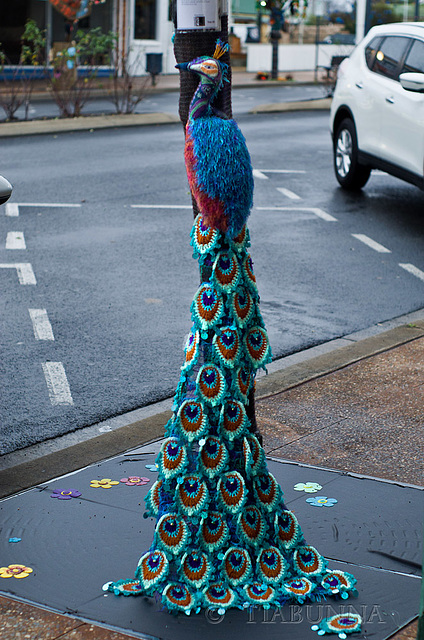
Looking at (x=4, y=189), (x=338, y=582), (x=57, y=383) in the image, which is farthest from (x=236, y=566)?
(x=57, y=383)

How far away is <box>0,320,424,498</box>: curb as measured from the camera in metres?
4.53

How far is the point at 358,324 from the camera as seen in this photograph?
7254 millimetres

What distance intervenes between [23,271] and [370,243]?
358cm

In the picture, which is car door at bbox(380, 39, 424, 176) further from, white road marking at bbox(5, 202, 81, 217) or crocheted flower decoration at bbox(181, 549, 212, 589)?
crocheted flower decoration at bbox(181, 549, 212, 589)

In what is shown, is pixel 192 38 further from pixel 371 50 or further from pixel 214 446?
pixel 371 50

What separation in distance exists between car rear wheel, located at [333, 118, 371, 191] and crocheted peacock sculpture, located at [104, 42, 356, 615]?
8777mm

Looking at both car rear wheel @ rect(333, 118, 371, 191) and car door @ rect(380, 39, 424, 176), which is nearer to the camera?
car door @ rect(380, 39, 424, 176)

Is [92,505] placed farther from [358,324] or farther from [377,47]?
[377,47]

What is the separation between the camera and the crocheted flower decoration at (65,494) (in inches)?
167

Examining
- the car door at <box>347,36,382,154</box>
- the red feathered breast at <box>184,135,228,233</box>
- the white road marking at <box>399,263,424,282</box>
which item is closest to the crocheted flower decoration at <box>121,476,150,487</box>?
the red feathered breast at <box>184,135,228,233</box>

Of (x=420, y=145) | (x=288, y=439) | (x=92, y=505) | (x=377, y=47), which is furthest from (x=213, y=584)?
(x=377, y=47)

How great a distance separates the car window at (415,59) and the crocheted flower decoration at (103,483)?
7627 mm

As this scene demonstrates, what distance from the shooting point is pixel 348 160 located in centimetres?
1232

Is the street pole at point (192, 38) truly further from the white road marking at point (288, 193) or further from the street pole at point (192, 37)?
the white road marking at point (288, 193)
